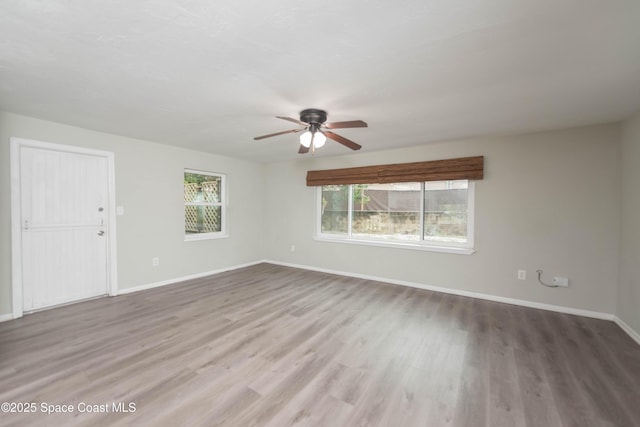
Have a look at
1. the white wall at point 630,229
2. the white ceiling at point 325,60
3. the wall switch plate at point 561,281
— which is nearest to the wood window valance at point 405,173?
the white ceiling at point 325,60

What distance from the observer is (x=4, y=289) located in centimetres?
286

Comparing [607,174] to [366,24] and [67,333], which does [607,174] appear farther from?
[67,333]

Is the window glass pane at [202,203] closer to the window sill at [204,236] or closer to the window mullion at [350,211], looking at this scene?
the window sill at [204,236]

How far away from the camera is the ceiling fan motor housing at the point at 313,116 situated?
262 cm

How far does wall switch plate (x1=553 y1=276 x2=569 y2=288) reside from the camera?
3219 mm

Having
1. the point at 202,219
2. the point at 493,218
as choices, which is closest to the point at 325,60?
the point at 493,218

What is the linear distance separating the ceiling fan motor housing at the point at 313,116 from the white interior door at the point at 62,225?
297cm

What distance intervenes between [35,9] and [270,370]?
102 inches

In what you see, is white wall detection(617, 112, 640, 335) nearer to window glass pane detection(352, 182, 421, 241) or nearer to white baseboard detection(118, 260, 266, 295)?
window glass pane detection(352, 182, 421, 241)

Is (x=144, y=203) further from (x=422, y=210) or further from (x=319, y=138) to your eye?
(x=422, y=210)

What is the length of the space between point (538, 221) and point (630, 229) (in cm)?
77

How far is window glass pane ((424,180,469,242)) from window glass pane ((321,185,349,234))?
1487mm

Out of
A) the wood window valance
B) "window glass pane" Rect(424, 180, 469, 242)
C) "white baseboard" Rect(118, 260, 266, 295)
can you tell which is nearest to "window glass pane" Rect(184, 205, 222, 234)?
"white baseboard" Rect(118, 260, 266, 295)

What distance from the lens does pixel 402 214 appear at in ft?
14.6
